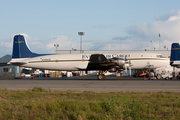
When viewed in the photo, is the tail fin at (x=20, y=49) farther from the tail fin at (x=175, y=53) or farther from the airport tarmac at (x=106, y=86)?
the tail fin at (x=175, y=53)

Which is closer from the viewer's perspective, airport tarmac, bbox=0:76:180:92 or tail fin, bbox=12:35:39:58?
airport tarmac, bbox=0:76:180:92

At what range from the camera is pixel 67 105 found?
9945 millimetres

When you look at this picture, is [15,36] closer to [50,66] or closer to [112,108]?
[50,66]

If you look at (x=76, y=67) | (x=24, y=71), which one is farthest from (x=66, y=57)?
(x=24, y=71)

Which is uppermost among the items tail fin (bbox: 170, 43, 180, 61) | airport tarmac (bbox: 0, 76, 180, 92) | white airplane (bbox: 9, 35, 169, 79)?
tail fin (bbox: 170, 43, 180, 61)

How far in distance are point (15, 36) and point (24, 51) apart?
3222 mm

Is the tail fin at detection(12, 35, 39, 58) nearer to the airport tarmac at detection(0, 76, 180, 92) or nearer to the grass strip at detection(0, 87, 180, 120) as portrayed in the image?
the airport tarmac at detection(0, 76, 180, 92)

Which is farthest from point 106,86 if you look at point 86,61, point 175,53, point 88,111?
point 175,53

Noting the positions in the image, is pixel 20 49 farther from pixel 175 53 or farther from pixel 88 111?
pixel 175 53

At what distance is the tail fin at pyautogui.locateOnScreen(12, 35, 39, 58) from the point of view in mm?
36531

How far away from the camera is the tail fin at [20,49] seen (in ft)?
120

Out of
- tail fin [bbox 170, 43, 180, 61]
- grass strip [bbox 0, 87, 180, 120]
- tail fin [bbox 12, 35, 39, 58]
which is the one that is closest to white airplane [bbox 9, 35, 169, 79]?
tail fin [bbox 12, 35, 39, 58]

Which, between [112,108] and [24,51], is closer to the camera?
[112,108]

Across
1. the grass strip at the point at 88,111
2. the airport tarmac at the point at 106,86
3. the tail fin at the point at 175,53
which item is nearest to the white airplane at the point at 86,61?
the airport tarmac at the point at 106,86
